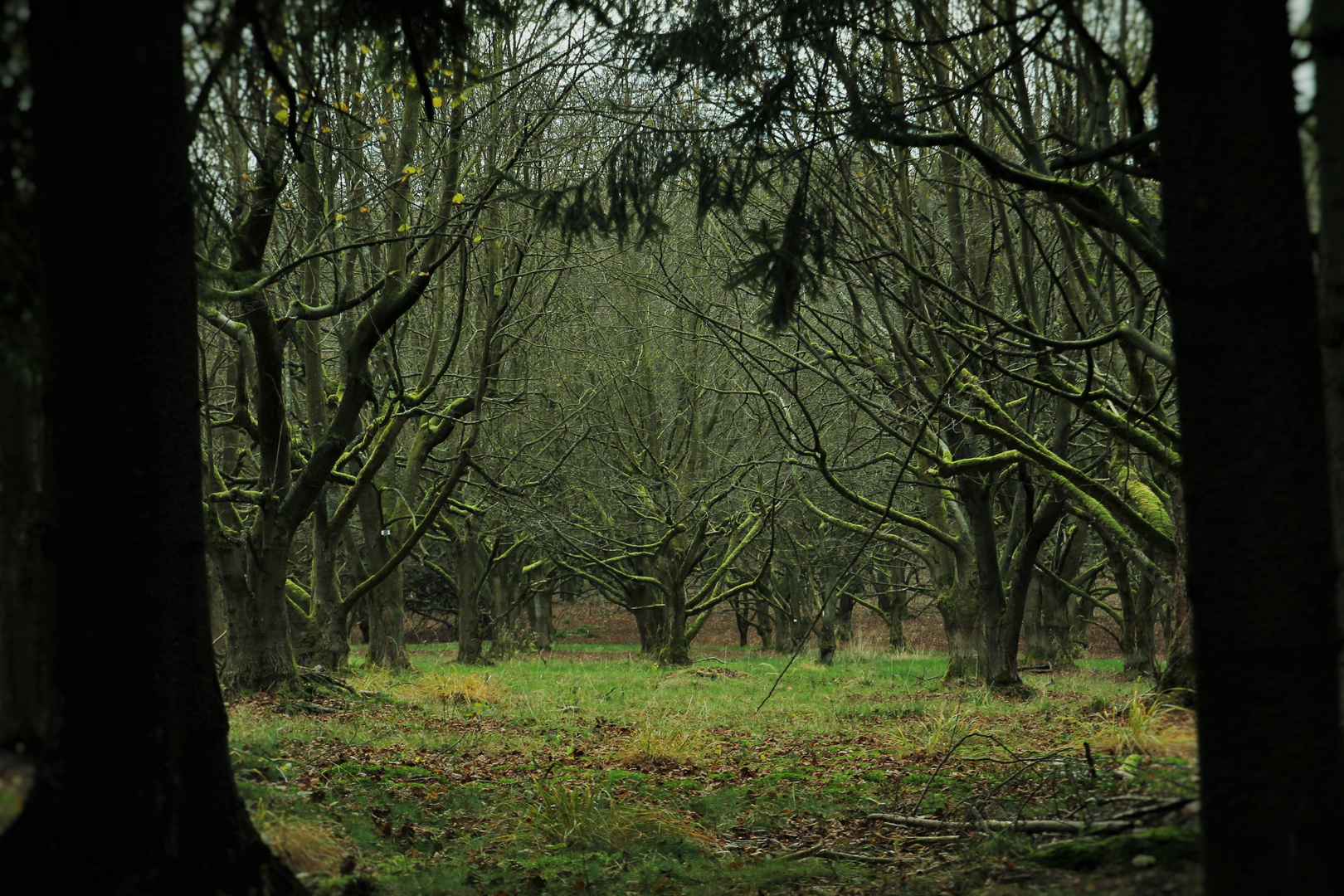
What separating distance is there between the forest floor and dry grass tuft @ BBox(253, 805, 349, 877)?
0.01m

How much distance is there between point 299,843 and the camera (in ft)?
12.6

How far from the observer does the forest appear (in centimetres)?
239

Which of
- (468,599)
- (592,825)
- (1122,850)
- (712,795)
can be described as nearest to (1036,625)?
(468,599)

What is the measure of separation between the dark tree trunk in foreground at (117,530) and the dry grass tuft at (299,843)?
2.26 feet

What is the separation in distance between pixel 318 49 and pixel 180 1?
688 millimetres

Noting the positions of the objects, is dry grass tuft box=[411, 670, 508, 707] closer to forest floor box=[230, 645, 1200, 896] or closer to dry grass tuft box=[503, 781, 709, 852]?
forest floor box=[230, 645, 1200, 896]

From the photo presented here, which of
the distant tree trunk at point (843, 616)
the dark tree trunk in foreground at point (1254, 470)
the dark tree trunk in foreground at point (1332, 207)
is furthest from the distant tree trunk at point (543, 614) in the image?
the dark tree trunk in foreground at point (1332, 207)

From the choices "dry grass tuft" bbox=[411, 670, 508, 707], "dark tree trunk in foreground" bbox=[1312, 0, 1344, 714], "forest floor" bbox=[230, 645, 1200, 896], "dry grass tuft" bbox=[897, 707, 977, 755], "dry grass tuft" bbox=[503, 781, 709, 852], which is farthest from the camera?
"dry grass tuft" bbox=[411, 670, 508, 707]

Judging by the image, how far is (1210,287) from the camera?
7.97 ft

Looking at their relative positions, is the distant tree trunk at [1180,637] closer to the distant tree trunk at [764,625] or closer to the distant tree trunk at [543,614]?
the distant tree trunk at [543,614]

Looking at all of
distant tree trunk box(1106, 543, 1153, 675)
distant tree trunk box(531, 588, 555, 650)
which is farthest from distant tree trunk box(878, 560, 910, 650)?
distant tree trunk box(531, 588, 555, 650)

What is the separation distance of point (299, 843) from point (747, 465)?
29.0ft

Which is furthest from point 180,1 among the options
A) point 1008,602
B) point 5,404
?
point 1008,602

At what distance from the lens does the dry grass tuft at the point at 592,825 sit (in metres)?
5.20
